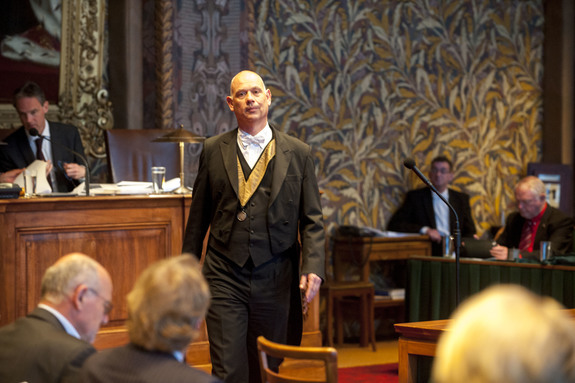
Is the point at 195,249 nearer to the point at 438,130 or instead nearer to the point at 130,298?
the point at 130,298

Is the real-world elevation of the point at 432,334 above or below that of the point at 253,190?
below

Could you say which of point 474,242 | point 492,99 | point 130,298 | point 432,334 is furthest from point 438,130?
point 130,298

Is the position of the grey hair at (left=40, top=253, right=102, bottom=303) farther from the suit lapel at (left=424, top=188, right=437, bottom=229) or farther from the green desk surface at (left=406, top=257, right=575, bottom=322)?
the suit lapel at (left=424, top=188, right=437, bottom=229)

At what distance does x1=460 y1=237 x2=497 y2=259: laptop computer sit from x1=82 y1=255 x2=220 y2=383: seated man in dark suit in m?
4.03

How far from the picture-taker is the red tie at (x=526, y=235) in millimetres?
6102

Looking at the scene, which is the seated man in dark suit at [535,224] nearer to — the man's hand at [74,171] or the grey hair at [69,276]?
the man's hand at [74,171]

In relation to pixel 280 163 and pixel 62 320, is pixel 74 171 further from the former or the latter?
pixel 62 320

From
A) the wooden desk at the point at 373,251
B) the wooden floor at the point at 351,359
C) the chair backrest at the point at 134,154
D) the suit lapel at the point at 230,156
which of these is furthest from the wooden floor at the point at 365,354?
the suit lapel at the point at 230,156

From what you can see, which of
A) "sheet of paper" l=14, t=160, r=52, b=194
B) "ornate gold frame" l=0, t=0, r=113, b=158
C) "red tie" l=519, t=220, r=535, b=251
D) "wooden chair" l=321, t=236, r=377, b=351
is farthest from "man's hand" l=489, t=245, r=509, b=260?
"ornate gold frame" l=0, t=0, r=113, b=158

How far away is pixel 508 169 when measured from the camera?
7.77 metres

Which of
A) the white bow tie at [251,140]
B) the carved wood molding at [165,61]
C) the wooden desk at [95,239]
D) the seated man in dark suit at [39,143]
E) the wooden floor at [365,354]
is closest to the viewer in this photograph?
the white bow tie at [251,140]

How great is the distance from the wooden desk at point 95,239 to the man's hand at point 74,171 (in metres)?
0.62

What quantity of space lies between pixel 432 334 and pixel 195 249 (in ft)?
3.57

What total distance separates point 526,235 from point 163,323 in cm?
485
